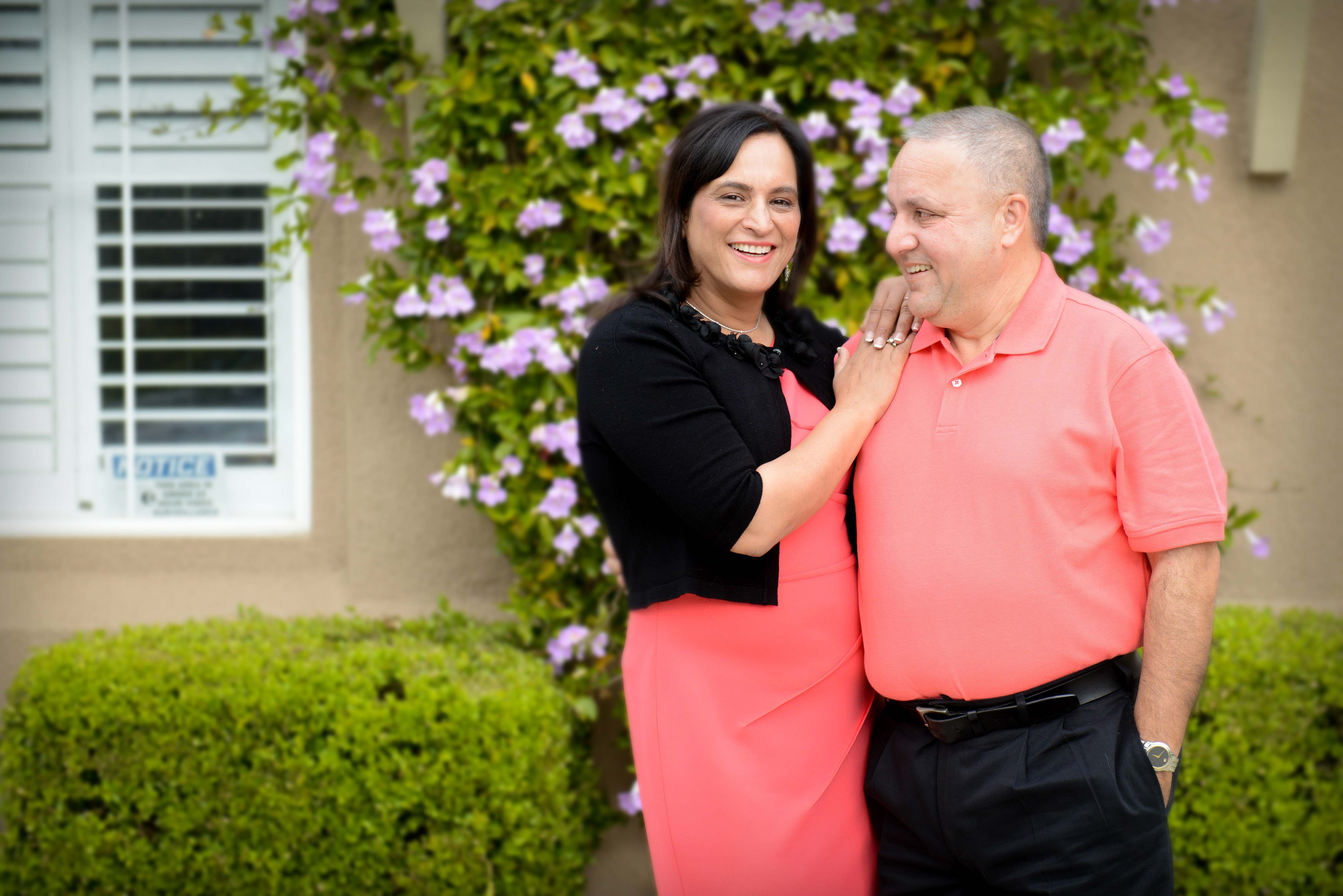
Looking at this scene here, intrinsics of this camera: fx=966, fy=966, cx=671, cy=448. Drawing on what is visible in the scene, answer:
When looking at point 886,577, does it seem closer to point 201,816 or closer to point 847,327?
point 847,327

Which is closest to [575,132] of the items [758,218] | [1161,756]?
[758,218]

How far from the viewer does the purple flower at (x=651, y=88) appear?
337 cm

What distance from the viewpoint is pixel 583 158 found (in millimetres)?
3510

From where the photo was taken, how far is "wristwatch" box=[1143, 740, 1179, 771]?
171 cm

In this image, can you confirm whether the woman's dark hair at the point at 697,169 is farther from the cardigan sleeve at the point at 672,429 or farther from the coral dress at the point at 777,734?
the coral dress at the point at 777,734

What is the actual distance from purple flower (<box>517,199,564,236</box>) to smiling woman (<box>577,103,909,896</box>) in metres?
1.35

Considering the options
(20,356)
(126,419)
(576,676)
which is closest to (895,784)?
(576,676)

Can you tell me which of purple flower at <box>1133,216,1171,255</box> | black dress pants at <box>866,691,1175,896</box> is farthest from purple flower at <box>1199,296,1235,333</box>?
black dress pants at <box>866,691,1175,896</box>

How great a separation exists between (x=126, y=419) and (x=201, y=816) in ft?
5.80

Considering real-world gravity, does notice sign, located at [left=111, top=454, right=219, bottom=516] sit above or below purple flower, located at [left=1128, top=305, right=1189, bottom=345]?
below

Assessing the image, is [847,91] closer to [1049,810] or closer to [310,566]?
[1049,810]

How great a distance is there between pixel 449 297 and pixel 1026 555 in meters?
2.37

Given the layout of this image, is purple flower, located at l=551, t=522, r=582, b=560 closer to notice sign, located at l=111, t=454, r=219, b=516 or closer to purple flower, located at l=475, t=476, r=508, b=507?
purple flower, located at l=475, t=476, r=508, b=507

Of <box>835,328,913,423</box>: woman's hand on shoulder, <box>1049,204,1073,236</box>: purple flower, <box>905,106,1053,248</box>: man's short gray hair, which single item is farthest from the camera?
<box>1049,204,1073,236</box>: purple flower
